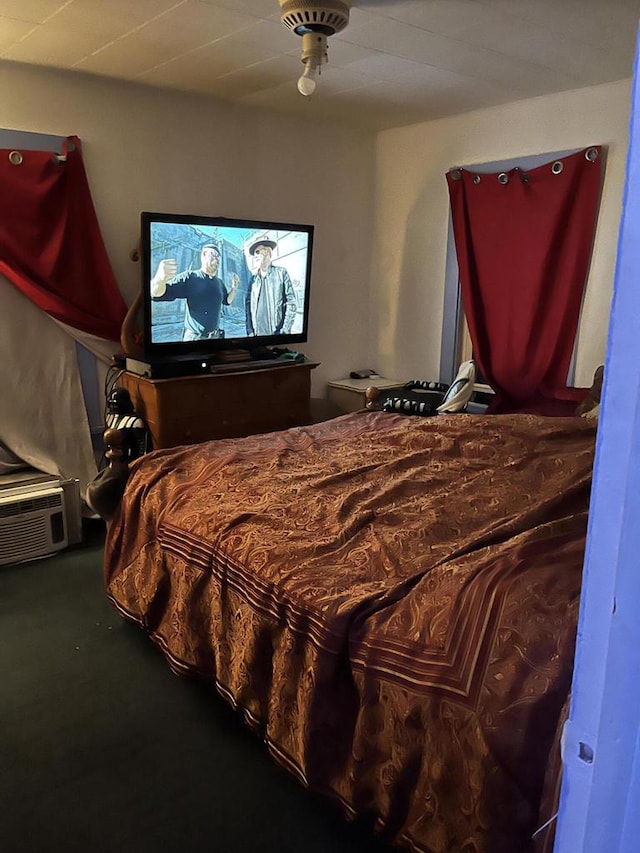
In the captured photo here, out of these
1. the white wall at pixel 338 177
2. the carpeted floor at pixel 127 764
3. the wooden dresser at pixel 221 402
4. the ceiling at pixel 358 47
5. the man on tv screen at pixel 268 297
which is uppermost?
the ceiling at pixel 358 47

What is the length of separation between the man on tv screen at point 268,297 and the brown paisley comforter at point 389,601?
154 cm

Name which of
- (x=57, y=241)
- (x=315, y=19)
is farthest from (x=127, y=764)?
(x=57, y=241)

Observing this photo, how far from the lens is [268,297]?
4.24 m

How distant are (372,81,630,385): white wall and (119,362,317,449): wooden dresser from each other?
1.01 meters

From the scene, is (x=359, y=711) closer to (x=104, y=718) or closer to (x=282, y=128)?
(x=104, y=718)

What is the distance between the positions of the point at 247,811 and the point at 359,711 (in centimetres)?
50

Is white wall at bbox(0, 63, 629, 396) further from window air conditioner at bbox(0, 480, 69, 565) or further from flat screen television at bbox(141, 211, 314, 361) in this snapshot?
window air conditioner at bbox(0, 480, 69, 565)

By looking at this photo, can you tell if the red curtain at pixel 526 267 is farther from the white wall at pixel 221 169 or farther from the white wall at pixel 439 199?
A: the white wall at pixel 221 169

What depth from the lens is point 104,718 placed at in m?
2.21

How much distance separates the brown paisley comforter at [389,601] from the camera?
1.44 m

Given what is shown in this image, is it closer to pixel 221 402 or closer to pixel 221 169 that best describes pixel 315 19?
pixel 221 169

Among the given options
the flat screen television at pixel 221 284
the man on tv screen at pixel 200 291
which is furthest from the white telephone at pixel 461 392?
the man on tv screen at pixel 200 291

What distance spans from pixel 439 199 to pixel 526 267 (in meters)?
0.88

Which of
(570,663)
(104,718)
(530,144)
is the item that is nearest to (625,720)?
(570,663)
